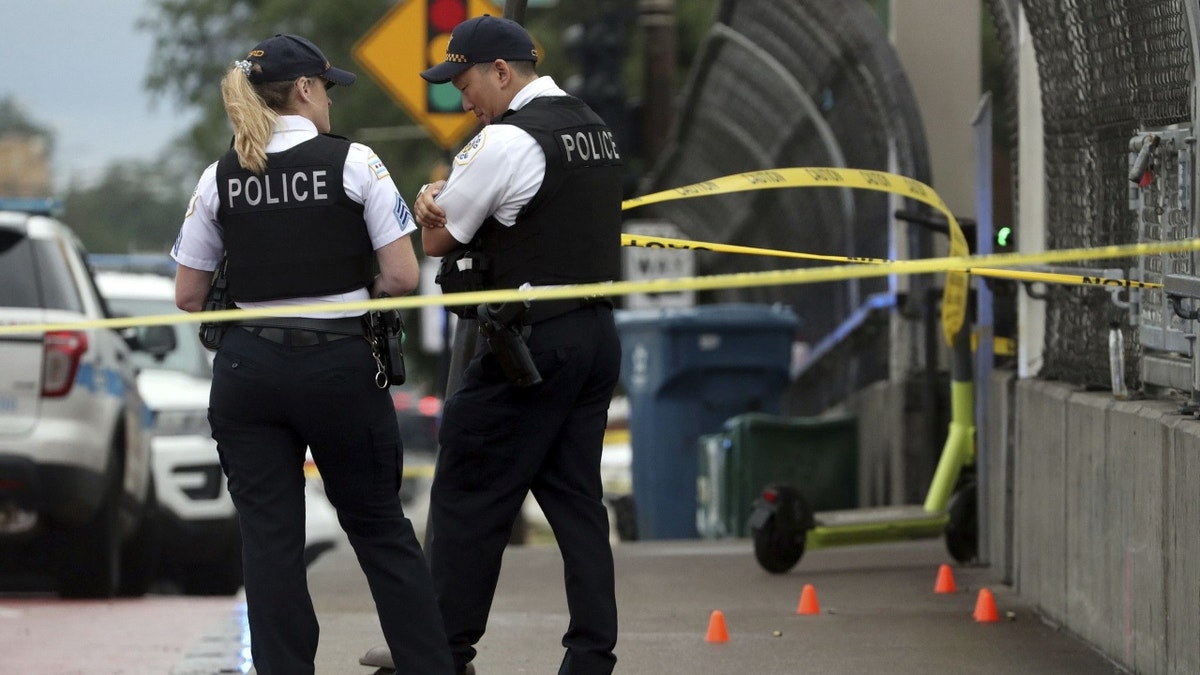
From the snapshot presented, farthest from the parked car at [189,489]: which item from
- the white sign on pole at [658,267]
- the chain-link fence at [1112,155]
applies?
the chain-link fence at [1112,155]

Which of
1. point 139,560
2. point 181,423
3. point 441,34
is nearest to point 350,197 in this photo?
point 139,560

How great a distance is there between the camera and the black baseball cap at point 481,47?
18.7 ft

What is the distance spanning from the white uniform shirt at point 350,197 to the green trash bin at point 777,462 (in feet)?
21.2

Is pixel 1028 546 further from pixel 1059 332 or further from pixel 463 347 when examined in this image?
pixel 463 347

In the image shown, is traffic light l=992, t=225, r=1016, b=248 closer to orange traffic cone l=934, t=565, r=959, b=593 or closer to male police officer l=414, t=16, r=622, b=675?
orange traffic cone l=934, t=565, r=959, b=593

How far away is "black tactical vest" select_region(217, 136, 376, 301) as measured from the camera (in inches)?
210

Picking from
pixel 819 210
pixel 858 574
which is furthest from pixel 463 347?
pixel 819 210

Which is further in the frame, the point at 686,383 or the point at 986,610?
the point at 686,383

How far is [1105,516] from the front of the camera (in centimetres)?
671

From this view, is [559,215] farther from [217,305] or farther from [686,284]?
[217,305]

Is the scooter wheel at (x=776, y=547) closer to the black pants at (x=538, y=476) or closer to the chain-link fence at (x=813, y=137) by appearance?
the chain-link fence at (x=813, y=137)

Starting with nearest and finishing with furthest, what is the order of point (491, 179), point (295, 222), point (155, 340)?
1. point (295, 222)
2. point (491, 179)
3. point (155, 340)

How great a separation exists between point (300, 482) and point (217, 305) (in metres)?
0.52

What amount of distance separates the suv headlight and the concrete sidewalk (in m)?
2.06
